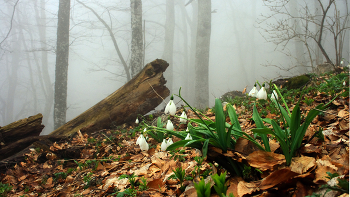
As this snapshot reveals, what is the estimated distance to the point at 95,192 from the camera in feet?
5.49

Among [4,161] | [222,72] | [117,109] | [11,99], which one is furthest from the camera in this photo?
[222,72]

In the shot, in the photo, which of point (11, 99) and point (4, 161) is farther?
point (11, 99)

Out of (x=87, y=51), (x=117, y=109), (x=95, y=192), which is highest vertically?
(x=87, y=51)

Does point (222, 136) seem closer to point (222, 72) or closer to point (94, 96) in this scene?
point (222, 72)

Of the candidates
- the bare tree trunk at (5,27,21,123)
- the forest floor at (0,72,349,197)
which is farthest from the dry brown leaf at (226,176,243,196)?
the bare tree trunk at (5,27,21,123)

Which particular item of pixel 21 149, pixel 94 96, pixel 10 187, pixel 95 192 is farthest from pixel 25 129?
pixel 94 96

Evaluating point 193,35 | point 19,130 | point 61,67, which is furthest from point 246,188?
point 193,35

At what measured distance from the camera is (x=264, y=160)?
106cm

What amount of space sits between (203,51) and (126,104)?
5186 mm

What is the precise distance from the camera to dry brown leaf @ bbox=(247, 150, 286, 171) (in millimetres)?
1034

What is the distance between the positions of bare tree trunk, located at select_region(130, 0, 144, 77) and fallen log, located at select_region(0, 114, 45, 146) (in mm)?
3724

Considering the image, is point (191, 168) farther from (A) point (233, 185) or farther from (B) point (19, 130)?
(B) point (19, 130)

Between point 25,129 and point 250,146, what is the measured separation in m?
4.24

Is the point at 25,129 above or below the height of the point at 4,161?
above
